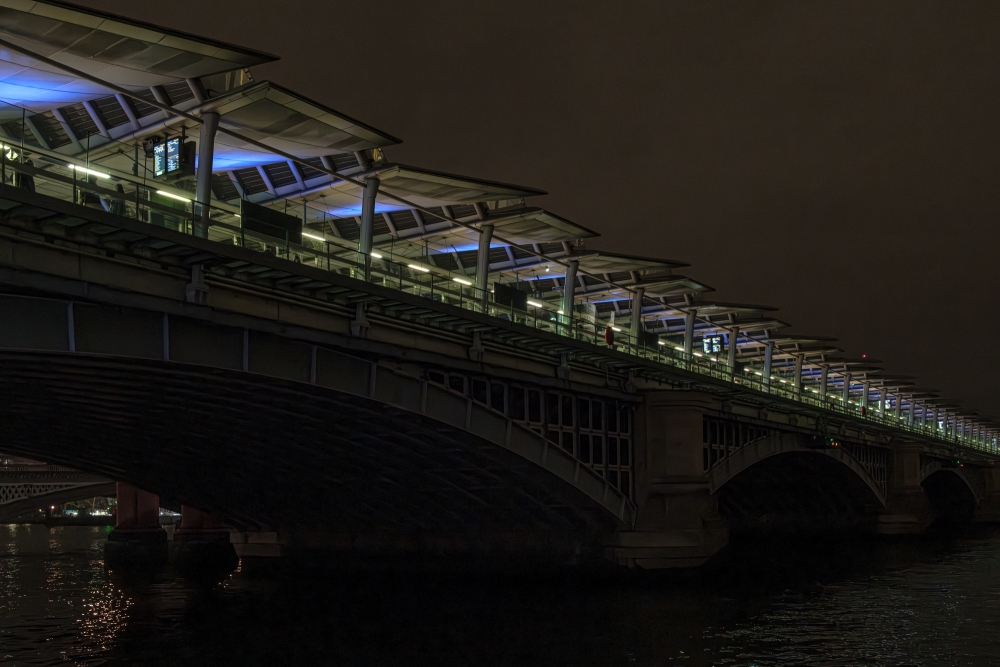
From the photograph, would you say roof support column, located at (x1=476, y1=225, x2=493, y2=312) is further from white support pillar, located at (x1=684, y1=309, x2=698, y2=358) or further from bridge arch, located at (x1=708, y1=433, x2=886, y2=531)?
bridge arch, located at (x1=708, y1=433, x2=886, y2=531)

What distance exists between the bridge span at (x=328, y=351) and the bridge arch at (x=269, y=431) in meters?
0.13

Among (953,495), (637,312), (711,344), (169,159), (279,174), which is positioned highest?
(279,174)

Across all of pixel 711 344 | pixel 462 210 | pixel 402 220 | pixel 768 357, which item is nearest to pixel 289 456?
pixel 402 220

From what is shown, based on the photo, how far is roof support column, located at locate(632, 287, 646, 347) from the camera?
5393 cm

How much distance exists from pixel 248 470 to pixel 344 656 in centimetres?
1938

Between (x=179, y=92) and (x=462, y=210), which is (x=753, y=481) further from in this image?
(x=179, y=92)

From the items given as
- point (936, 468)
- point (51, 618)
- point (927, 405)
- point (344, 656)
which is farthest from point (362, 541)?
point (927, 405)

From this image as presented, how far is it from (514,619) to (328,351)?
1201cm

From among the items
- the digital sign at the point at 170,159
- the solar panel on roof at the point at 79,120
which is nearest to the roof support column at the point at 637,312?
the digital sign at the point at 170,159

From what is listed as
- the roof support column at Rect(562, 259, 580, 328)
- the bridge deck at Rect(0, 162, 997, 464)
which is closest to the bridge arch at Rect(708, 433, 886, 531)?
the roof support column at Rect(562, 259, 580, 328)

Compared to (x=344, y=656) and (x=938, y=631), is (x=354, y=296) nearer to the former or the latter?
(x=344, y=656)

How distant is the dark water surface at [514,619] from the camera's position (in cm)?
2892

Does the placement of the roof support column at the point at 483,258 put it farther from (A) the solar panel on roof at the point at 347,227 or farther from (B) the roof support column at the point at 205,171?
(B) the roof support column at the point at 205,171

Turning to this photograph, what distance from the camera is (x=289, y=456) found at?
43406 mm
